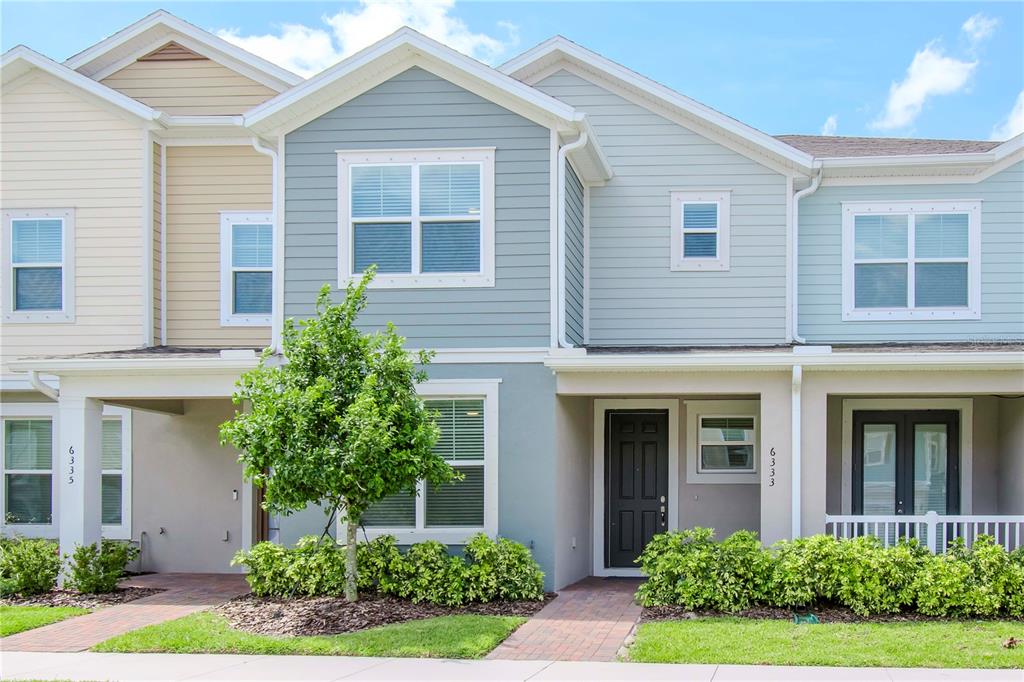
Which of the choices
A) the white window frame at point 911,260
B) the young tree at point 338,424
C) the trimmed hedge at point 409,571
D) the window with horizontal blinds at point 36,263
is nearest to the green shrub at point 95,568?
the trimmed hedge at point 409,571

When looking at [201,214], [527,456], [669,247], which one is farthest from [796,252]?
[201,214]

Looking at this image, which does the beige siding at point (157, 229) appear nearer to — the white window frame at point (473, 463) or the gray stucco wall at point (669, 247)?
the white window frame at point (473, 463)

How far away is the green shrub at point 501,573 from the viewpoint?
11484 millimetres

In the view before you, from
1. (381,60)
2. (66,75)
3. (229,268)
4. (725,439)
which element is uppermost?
(66,75)

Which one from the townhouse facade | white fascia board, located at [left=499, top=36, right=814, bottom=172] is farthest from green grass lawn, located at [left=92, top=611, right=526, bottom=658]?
white fascia board, located at [left=499, top=36, right=814, bottom=172]

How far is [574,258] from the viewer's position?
44.7 feet

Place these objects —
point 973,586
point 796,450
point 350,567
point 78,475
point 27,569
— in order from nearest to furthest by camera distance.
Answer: point 973,586 → point 350,567 → point 796,450 → point 27,569 → point 78,475

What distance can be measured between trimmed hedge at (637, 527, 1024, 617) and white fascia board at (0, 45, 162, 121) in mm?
9217

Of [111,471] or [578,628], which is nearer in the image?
[578,628]

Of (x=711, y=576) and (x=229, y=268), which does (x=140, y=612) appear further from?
(x=711, y=576)

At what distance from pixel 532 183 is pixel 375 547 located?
452cm

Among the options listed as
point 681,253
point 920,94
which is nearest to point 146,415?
point 681,253

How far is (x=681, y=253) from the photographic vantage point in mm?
14508

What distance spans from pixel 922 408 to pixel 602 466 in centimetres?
432
